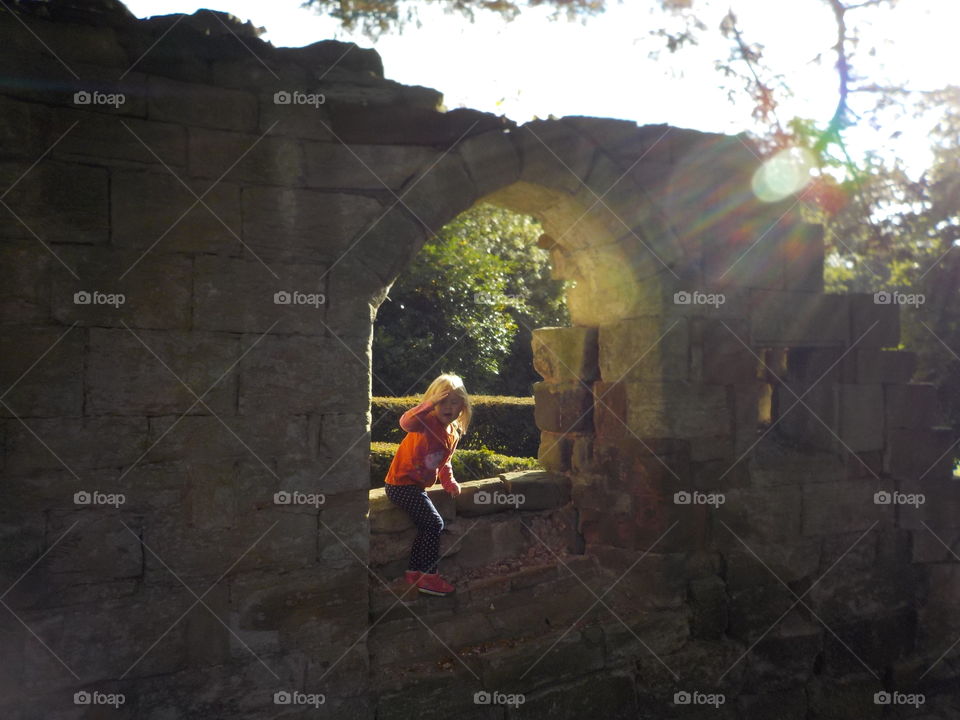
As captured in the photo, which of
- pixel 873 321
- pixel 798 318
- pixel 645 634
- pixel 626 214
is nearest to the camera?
pixel 645 634

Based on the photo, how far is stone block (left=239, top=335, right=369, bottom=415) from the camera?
3660 millimetres

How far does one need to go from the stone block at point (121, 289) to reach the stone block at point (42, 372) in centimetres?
10

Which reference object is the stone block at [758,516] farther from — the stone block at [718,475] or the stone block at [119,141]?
the stone block at [119,141]

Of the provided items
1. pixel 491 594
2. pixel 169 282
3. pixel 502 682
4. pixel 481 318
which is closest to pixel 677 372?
pixel 491 594

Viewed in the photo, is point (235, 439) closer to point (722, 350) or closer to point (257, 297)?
point (257, 297)

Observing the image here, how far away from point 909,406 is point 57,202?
17.2 ft

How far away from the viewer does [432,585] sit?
429cm

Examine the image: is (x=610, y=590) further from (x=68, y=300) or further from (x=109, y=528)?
(x=68, y=300)

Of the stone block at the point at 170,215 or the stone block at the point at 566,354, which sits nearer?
the stone block at the point at 170,215

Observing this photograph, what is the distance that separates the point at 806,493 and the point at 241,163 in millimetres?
3941

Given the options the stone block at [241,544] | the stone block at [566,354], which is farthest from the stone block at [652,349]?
the stone block at [241,544]

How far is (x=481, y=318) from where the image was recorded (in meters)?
10.1

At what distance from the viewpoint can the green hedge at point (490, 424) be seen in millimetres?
7895

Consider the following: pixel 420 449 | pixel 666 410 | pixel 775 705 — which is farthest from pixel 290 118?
pixel 775 705
